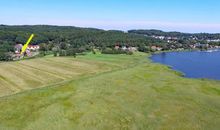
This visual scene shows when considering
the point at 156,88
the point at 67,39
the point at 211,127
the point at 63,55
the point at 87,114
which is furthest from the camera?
the point at 67,39

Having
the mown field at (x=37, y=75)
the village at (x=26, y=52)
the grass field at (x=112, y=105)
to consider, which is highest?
the grass field at (x=112, y=105)

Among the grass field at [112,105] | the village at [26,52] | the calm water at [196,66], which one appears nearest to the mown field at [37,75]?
the grass field at [112,105]

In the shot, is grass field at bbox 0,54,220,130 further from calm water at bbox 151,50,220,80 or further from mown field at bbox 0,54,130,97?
calm water at bbox 151,50,220,80

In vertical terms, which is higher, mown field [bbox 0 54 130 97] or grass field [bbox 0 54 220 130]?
grass field [bbox 0 54 220 130]

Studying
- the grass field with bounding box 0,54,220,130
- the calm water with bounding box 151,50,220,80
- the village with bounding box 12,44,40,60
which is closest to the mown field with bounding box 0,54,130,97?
the grass field with bounding box 0,54,220,130

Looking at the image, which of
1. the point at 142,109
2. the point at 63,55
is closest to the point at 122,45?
the point at 63,55

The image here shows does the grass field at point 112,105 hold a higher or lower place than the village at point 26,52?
higher

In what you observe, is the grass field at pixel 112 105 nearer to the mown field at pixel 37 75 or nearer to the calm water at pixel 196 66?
the mown field at pixel 37 75

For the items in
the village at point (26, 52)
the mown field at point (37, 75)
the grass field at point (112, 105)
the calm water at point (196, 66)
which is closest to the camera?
the grass field at point (112, 105)

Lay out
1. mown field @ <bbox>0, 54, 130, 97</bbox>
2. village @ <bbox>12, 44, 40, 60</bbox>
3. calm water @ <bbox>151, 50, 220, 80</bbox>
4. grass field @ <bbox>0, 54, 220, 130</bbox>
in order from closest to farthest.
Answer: grass field @ <bbox>0, 54, 220, 130</bbox> < mown field @ <bbox>0, 54, 130, 97</bbox> < calm water @ <bbox>151, 50, 220, 80</bbox> < village @ <bbox>12, 44, 40, 60</bbox>

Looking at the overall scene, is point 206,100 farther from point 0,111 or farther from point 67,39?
point 67,39

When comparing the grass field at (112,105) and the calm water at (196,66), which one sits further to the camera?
the calm water at (196,66)
